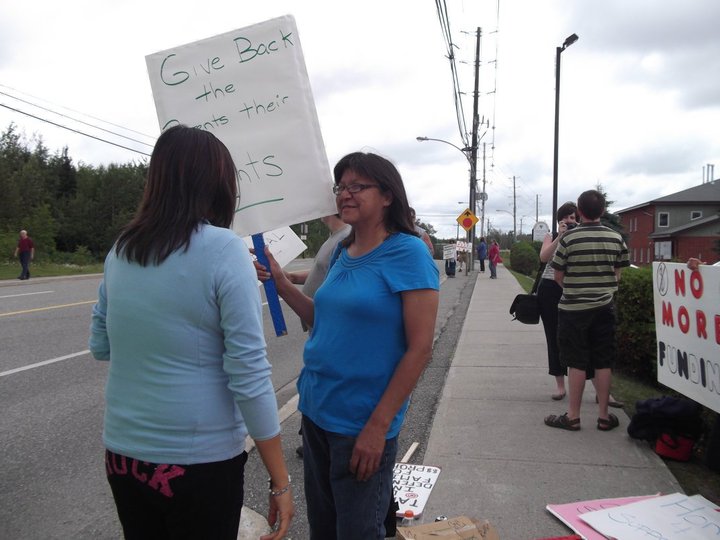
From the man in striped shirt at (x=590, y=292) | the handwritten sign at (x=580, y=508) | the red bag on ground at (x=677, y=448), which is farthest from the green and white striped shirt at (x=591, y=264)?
the handwritten sign at (x=580, y=508)

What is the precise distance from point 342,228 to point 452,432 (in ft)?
6.41

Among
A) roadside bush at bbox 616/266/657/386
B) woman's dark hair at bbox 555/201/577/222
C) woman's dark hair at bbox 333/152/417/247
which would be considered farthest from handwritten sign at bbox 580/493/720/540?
roadside bush at bbox 616/266/657/386

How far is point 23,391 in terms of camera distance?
5.93 m

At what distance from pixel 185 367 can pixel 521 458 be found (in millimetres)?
3028

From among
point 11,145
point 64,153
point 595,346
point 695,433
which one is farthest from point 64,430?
point 64,153

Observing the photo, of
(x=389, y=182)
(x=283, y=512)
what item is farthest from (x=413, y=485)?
(x=389, y=182)

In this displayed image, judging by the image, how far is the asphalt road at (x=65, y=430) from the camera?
11.1 ft

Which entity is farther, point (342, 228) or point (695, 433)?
point (695, 433)

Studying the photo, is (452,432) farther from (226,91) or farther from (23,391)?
(23,391)

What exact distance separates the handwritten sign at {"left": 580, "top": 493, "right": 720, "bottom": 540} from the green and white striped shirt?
1479 mm

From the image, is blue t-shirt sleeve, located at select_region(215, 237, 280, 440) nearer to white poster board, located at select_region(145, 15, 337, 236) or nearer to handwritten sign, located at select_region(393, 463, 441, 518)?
white poster board, located at select_region(145, 15, 337, 236)

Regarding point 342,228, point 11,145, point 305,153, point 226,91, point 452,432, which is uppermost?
point 11,145

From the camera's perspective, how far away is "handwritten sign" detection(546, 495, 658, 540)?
2.98m

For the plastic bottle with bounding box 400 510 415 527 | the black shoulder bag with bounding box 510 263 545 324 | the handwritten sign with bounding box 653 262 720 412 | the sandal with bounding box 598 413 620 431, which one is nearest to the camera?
the plastic bottle with bounding box 400 510 415 527
